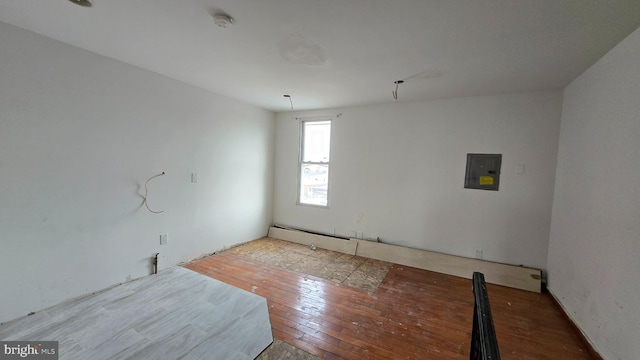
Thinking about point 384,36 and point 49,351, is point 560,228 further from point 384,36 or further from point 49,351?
point 49,351

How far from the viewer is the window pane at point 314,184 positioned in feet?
14.5

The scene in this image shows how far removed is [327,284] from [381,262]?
1129 mm

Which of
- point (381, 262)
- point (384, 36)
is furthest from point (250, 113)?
point (381, 262)

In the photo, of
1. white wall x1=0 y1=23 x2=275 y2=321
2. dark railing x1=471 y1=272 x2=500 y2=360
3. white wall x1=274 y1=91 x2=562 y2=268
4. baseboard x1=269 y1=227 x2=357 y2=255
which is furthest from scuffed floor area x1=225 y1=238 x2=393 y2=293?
dark railing x1=471 y1=272 x2=500 y2=360

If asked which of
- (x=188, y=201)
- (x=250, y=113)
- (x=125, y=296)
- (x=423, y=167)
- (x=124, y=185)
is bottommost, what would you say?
(x=125, y=296)

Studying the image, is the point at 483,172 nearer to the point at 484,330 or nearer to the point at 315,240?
the point at 315,240

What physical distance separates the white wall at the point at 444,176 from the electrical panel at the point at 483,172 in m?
0.07

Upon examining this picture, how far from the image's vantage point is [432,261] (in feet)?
11.3

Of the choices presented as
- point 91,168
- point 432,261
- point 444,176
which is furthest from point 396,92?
point 91,168

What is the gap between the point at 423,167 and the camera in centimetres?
360

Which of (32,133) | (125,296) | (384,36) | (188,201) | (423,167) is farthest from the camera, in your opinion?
(423,167)

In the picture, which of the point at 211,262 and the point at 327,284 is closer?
the point at 327,284

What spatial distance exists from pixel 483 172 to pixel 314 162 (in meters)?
2.62

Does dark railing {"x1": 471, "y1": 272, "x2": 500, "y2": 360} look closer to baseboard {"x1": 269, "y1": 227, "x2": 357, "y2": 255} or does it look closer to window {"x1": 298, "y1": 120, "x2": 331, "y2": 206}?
baseboard {"x1": 269, "y1": 227, "x2": 357, "y2": 255}
